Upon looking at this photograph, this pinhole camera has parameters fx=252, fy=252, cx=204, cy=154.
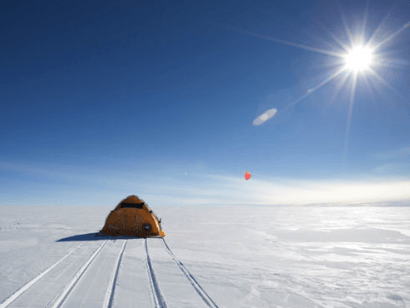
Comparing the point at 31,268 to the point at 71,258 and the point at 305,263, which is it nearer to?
the point at 71,258

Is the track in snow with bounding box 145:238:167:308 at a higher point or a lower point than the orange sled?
lower

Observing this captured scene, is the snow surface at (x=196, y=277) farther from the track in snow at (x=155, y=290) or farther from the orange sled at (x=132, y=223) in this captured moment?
the orange sled at (x=132, y=223)

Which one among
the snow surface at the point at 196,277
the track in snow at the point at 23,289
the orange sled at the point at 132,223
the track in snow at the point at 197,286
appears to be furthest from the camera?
the orange sled at the point at 132,223

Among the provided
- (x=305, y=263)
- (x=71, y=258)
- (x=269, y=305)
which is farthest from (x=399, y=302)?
(x=71, y=258)

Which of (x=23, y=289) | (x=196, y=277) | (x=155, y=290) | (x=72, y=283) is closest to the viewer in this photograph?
(x=23, y=289)

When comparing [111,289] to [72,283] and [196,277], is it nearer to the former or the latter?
[72,283]

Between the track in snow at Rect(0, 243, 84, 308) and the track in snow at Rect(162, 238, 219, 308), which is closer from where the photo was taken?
the track in snow at Rect(0, 243, 84, 308)

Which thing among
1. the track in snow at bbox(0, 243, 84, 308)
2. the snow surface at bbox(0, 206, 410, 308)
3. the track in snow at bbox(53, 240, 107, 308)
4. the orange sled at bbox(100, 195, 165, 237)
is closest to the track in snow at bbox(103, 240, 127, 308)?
the snow surface at bbox(0, 206, 410, 308)

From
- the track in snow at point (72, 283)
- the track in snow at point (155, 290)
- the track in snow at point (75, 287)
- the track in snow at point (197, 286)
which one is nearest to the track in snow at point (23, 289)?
the track in snow at point (75, 287)

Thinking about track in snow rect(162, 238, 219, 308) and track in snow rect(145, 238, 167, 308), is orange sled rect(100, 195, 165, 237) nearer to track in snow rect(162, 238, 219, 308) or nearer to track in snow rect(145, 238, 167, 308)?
track in snow rect(162, 238, 219, 308)

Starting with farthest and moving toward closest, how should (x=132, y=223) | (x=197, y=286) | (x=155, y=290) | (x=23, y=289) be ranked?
(x=132, y=223), (x=197, y=286), (x=155, y=290), (x=23, y=289)

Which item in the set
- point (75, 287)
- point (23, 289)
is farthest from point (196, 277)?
point (23, 289)
